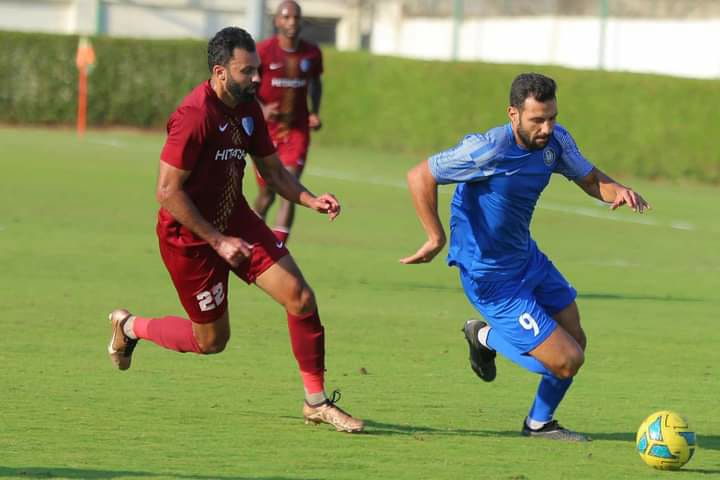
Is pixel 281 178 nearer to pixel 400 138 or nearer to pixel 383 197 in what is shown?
pixel 383 197

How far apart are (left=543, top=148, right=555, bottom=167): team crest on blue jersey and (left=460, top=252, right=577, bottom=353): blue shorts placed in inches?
21.1

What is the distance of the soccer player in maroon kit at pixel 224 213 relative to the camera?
25.7ft

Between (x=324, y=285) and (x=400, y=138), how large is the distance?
A: 19.1m

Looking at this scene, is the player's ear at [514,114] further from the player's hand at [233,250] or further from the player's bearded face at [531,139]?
the player's hand at [233,250]

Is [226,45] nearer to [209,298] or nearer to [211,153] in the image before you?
[211,153]

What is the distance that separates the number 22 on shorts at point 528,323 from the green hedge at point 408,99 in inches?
804

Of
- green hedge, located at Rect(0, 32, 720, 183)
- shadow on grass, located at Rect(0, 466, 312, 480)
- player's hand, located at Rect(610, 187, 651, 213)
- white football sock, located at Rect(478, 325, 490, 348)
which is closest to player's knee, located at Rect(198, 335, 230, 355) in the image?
white football sock, located at Rect(478, 325, 490, 348)

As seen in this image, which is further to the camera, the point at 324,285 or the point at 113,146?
the point at 113,146

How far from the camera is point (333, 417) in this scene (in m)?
8.08

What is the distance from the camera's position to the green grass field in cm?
744

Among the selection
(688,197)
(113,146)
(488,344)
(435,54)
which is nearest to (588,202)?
(688,197)

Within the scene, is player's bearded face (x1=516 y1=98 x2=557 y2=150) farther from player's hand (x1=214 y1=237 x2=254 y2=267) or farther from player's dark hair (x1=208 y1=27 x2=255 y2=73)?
player's hand (x1=214 y1=237 x2=254 y2=267)

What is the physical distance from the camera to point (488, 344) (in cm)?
864

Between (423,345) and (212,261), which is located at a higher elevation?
(212,261)
